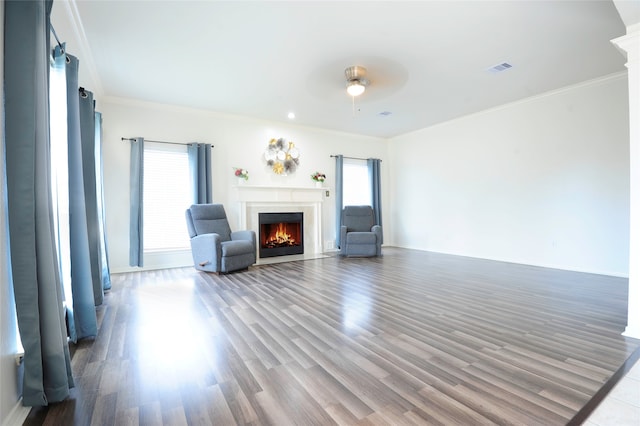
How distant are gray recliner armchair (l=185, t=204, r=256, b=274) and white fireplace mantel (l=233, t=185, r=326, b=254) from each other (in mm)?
522

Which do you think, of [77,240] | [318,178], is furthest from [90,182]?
[318,178]

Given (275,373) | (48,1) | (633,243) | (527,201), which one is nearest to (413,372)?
(275,373)

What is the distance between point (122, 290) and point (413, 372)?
365 cm

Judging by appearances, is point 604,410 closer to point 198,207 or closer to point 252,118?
point 198,207

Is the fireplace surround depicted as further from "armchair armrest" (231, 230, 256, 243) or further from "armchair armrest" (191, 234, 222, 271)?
"armchair armrest" (191, 234, 222, 271)

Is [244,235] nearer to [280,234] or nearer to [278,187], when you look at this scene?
[280,234]

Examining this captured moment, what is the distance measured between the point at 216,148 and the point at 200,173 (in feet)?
2.11

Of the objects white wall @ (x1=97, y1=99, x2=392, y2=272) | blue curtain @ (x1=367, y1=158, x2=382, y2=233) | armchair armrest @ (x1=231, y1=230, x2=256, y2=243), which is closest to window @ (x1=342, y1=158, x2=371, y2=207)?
blue curtain @ (x1=367, y1=158, x2=382, y2=233)

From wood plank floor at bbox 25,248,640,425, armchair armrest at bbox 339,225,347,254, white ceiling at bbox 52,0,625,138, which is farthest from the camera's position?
armchair armrest at bbox 339,225,347,254

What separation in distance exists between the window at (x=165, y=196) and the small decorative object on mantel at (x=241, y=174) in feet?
2.78

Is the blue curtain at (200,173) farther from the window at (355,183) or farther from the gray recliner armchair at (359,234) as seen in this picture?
the window at (355,183)

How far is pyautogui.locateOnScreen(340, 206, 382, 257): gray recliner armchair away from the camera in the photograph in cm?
605

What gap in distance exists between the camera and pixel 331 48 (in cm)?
333

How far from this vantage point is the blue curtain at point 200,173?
5195mm
